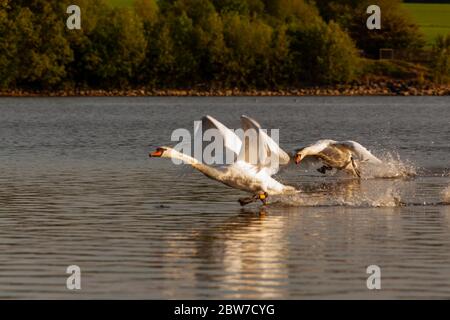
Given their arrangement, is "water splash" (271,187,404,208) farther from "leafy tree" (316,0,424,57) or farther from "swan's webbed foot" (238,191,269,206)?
"leafy tree" (316,0,424,57)

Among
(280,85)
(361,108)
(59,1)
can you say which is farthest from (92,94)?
(361,108)

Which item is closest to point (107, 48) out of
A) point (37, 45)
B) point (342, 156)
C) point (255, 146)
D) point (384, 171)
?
point (37, 45)

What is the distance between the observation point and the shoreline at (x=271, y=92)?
137875mm

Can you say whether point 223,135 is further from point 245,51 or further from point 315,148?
point 245,51

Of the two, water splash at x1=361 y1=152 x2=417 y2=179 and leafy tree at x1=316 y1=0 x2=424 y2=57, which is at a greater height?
leafy tree at x1=316 y1=0 x2=424 y2=57

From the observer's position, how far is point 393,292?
16.4m

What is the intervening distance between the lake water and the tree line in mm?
96470

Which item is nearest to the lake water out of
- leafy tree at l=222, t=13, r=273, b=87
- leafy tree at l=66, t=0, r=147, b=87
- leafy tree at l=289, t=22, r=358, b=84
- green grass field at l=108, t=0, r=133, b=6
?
leafy tree at l=66, t=0, r=147, b=87

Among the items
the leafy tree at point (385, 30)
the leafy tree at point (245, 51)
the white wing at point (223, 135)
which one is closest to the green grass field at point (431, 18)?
the leafy tree at point (385, 30)

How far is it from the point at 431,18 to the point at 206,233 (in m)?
170

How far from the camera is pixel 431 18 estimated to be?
18800 centimetres

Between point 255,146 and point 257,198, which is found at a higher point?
point 255,146

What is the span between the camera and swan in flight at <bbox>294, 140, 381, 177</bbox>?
2981 cm
